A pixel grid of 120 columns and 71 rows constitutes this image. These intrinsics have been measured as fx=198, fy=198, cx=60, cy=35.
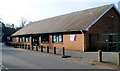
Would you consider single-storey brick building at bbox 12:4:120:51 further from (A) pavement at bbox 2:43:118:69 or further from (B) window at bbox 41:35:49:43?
(A) pavement at bbox 2:43:118:69

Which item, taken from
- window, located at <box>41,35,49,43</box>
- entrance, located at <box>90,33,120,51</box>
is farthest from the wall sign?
window, located at <box>41,35,49,43</box>

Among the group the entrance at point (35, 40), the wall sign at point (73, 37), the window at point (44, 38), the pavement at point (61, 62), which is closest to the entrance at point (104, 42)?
the wall sign at point (73, 37)

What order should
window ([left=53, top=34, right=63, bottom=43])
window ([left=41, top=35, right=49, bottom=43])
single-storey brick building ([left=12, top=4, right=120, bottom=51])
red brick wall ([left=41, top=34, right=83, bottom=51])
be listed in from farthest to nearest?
window ([left=41, top=35, right=49, bottom=43]) → window ([left=53, top=34, right=63, bottom=43]) → red brick wall ([left=41, top=34, right=83, bottom=51]) → single-storey brick building ([left=12, top=4, right=120, bottom=51])

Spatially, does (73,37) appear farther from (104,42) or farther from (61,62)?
(61,62)

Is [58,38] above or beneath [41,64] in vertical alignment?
above

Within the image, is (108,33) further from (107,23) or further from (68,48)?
(68,48)

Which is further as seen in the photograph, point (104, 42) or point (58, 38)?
point (58, 38)

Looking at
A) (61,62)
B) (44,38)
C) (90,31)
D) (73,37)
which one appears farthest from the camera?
(44,38)

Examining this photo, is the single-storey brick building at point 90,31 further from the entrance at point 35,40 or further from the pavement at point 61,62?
the entrance at point 35,40

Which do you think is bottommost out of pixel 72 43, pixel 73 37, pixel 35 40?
pixel 72 43

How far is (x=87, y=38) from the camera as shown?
25.2 metres

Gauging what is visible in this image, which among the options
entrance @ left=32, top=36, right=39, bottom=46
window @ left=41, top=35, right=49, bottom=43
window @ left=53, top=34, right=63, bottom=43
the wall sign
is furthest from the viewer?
entrance @ left=32, top=36, right=39, bottom=46

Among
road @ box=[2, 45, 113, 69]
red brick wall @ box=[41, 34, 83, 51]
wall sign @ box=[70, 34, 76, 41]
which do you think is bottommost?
road @ box=[2, 45, 113, 69]

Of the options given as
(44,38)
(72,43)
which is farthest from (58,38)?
(44,38)
